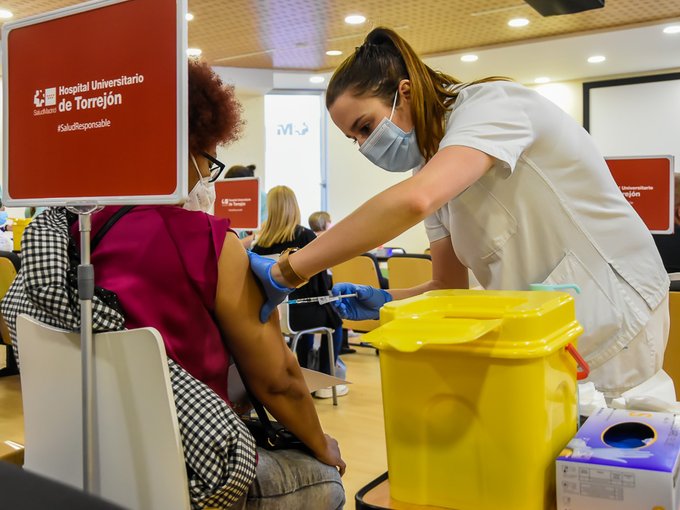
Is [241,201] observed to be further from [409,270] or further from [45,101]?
[45,101]

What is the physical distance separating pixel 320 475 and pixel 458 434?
0.51 metres

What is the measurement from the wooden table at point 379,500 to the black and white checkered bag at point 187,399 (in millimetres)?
238

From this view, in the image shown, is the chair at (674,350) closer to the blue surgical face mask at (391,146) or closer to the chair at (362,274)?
the blue surgical face mask at (391,146)

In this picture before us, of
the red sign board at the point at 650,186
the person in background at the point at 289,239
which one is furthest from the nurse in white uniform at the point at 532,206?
the person in background at the point at 289,239

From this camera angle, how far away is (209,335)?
47.8 inches

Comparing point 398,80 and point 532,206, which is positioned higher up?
point 398,80

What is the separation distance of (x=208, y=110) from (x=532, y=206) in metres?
0.67

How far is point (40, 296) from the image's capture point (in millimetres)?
1072

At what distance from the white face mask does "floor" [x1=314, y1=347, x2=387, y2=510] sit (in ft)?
4.60

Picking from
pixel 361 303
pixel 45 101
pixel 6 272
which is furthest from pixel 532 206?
pixel 6 272

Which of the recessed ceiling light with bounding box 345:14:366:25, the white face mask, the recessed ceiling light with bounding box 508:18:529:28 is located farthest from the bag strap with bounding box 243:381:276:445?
the recessed ceiling light with bounding box 508:18:529:28

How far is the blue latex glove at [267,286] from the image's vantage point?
117 centimetres

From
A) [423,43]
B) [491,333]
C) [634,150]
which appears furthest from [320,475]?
[634,150]

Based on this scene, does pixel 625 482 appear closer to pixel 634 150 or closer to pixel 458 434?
pixel 458 434
